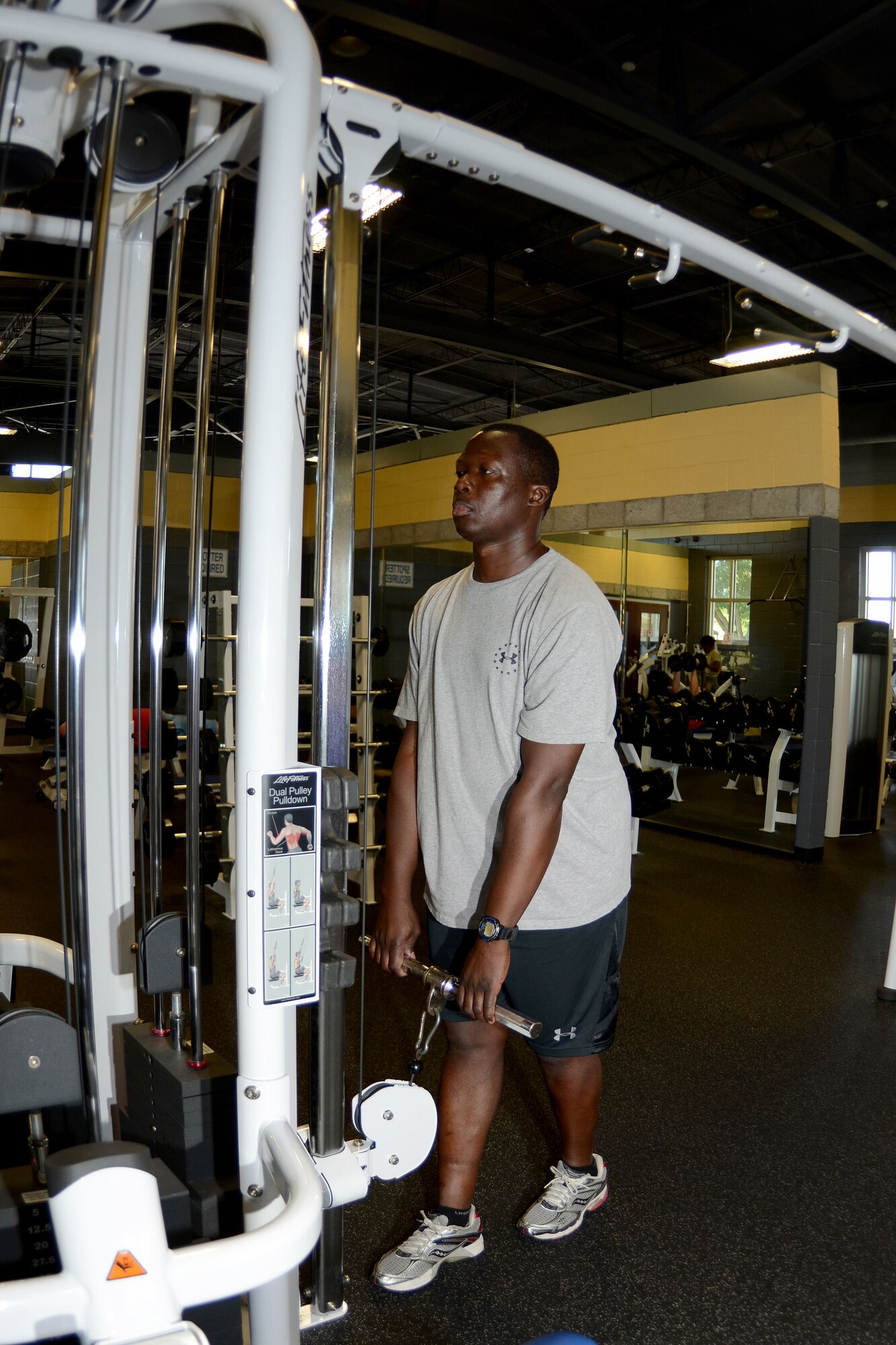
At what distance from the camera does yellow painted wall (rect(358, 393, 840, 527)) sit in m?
5.68

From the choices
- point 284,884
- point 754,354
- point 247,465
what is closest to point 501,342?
point 754,354

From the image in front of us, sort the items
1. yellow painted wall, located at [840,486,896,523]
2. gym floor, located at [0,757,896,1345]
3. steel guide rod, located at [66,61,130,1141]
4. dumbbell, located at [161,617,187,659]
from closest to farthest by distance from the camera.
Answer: steel guide rod, located at [66,61,130,1141], gym floor, located at [0,757,896,1345], dumbbell, located at [161,617,187,659], yellow painted wall, located at [840,486,896,523]

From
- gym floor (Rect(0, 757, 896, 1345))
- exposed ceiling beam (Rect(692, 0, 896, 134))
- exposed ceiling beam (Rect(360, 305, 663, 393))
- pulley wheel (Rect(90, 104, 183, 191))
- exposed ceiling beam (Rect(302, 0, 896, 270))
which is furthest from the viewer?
exposed ceiling beam (Rect(360, 305, 663, 393))

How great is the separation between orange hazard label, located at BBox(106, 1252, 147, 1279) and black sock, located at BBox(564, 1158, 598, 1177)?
1.45 metres

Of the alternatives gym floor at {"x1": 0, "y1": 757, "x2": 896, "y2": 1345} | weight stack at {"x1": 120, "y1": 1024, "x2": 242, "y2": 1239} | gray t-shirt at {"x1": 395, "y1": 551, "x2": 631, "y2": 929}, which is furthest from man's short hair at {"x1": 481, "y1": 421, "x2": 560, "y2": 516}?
gym floor at {"x1": 0, "y1": 757, "x2": 896, "y2": 1345}

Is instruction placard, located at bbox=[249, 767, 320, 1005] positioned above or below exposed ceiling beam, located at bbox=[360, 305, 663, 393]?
below

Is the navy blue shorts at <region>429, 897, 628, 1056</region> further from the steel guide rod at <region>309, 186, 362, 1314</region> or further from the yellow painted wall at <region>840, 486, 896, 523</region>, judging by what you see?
the yellow painted wall at <region>840, 486, 896, 523</region>

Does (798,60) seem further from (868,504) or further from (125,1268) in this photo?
(868,504)

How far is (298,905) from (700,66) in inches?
211

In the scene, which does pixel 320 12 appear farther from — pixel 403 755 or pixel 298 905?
pixel 298 905

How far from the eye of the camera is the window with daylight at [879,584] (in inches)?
422

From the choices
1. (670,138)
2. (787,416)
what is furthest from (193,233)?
(787,416)

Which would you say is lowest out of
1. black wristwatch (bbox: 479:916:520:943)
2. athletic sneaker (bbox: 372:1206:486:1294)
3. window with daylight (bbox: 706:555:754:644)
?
athletic sneaker (bbox: 372:1206:486:1294)

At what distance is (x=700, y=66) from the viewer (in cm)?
497
